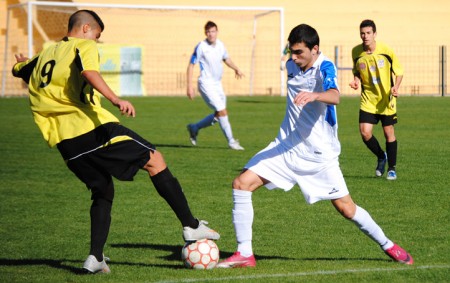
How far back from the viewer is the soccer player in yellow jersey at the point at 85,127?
6568 mm

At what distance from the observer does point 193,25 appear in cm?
3925

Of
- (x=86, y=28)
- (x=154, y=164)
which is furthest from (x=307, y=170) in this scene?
(x=86, y=28)

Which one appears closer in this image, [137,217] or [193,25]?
[137,217]

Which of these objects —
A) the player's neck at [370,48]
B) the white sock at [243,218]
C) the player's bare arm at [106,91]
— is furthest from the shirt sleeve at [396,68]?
the player's bare arm at [106,91]

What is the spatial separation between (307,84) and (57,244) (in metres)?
2.74

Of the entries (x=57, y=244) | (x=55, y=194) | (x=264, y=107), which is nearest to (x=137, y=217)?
(x=57, y=244)

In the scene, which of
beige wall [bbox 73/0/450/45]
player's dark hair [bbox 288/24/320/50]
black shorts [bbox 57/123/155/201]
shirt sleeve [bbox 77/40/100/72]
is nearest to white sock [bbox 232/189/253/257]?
black shorts [bbox 57/123/155/201]

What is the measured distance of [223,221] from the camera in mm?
8922

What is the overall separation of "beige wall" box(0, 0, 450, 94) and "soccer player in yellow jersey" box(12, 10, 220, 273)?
29513 mm

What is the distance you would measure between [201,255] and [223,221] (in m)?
2.24

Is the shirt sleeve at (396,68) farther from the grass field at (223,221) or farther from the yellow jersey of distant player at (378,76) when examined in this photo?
the grass field at (223,221)

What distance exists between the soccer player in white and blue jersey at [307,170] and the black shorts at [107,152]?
0.76 metres

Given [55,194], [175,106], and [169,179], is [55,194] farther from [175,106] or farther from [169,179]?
[175,106]

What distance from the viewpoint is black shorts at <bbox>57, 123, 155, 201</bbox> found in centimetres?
659
